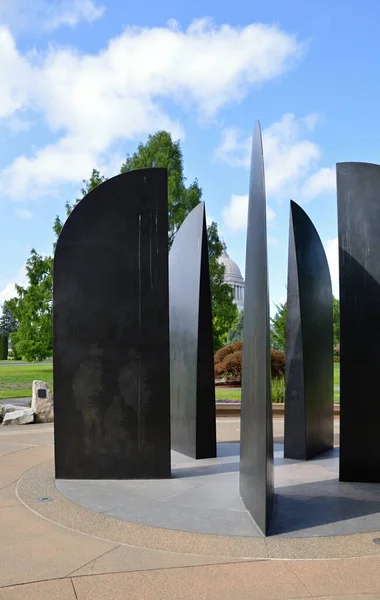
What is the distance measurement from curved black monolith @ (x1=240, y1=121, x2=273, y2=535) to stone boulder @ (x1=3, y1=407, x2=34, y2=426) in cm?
751

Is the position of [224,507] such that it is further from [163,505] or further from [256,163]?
[256,163]

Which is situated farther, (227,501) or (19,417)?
(19,417)

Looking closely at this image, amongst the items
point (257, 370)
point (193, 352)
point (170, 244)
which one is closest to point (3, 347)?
point (170, 244)

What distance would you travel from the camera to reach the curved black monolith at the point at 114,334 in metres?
6.91

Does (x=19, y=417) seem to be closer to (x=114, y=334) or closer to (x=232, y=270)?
(x=114, y=334)

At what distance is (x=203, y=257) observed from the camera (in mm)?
8531

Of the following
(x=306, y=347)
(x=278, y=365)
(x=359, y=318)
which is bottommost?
(x=278, y=365)

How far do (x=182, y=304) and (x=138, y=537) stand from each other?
472 cm

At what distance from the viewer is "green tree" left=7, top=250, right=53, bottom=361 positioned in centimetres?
2364

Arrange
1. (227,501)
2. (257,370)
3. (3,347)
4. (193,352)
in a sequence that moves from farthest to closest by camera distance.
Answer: (3,347) → (193,352) → (227,501) → (257,370)

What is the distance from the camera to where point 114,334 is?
23.2ft

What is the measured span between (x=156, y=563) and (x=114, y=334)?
3.50 metres

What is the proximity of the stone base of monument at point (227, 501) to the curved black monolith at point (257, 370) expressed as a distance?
0.85 feet

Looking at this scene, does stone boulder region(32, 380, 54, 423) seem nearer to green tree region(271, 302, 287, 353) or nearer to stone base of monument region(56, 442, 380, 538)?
stone base of monument region(56, 442, 380, 538)
